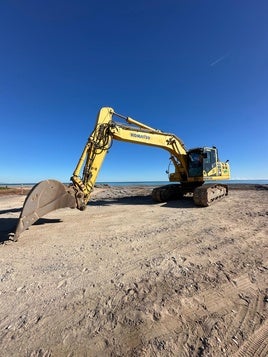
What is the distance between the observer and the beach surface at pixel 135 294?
221 cm

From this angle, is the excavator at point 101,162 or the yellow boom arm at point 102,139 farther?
the yellow boom arm at point 102,139

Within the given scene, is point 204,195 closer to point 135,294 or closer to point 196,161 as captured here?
point 196,161

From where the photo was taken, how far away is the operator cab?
41.9 ft

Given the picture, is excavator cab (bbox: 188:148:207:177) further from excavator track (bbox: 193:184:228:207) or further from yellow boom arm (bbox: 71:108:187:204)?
yellow boom arm (bbox: 71:108:187:204)

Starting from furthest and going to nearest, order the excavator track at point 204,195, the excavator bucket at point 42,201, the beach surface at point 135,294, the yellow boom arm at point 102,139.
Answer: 1. the excavator track at point 204,195
2. the yellow boom arm at point 102,139
3. the excavator bucket at point 42,201
4. the beach surface at point 135,294

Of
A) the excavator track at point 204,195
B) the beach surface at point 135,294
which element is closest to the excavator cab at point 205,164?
the excavator track at point 204,195

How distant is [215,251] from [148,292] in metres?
2.15

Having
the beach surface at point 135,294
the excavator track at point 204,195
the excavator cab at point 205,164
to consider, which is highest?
the excavator cab at point 205,164

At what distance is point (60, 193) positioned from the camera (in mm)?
6609

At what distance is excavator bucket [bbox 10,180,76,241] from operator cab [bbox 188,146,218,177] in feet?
27.0

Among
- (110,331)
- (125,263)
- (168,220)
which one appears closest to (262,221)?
(168,220)

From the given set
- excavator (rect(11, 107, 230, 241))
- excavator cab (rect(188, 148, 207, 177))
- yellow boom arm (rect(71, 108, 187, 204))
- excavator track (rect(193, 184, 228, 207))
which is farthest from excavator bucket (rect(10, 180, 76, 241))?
excavator cab (rect(188, 148, 207, 177))

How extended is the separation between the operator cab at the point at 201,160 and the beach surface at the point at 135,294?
23.7 feet

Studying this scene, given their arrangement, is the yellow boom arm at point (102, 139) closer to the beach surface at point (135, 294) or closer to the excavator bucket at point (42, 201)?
the excavator bucket at point (42, 201)
